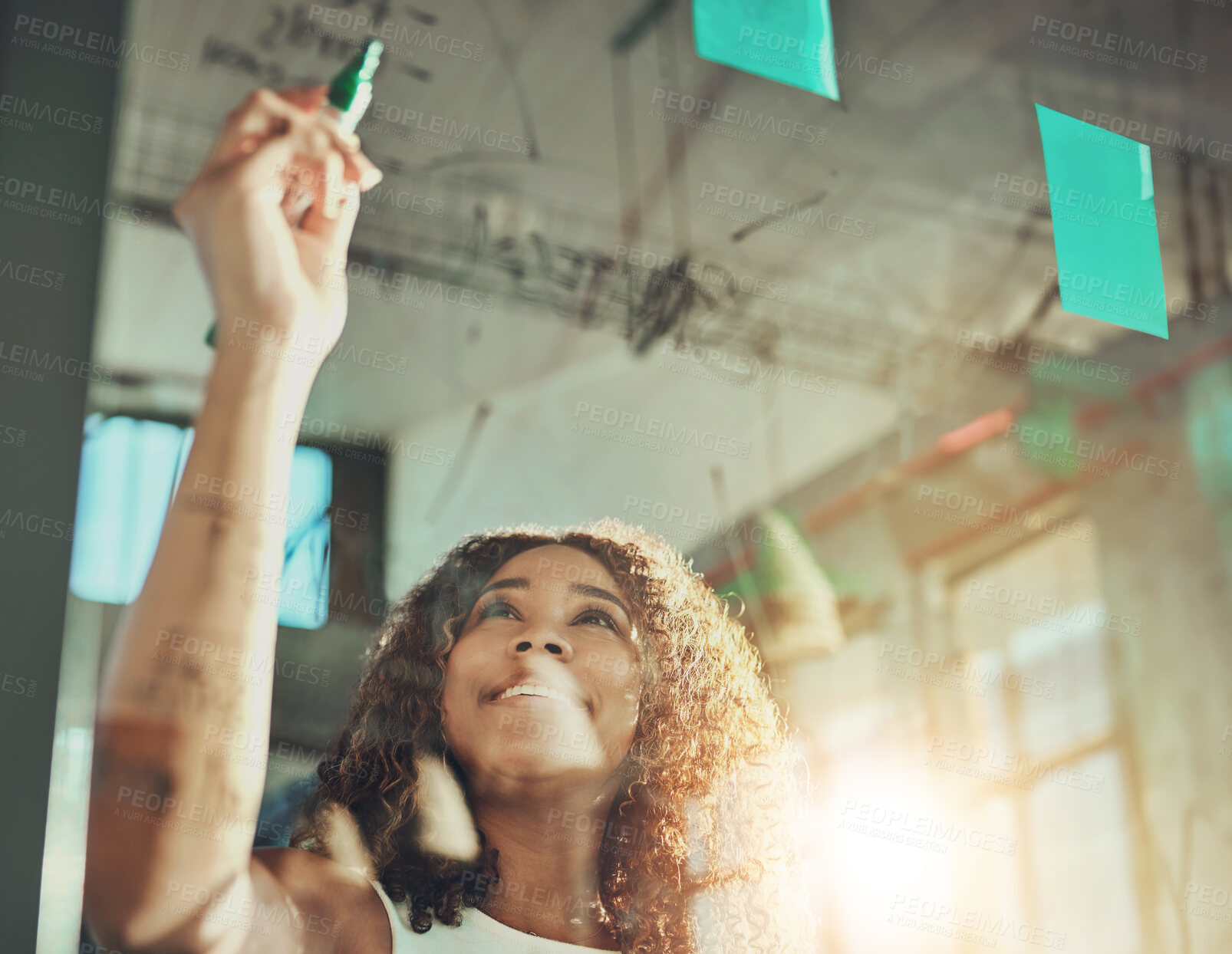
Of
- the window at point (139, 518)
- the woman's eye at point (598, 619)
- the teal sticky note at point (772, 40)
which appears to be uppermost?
the teal sticky note at point (772, 40)

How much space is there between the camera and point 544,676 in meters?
1.63

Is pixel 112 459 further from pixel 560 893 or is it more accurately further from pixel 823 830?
pixel 823 830

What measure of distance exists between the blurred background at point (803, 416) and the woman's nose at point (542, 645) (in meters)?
0.19

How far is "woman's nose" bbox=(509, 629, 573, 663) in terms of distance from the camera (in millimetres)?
1646

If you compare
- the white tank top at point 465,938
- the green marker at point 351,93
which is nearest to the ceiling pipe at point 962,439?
the white tank top at point 465,938

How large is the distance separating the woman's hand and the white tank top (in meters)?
0.84

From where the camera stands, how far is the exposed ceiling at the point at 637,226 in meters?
1.77

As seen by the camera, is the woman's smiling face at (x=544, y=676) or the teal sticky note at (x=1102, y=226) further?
the teal sticky note at (x=1102, y=226)

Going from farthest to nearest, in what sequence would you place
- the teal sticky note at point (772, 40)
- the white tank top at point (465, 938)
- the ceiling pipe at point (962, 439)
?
the teal sticky note at point (772, 40) → the ceiling pipe at point (962, 439) → the white tank top at point (465, 938)

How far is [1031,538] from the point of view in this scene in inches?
84.3

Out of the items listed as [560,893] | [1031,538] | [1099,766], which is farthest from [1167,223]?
[560,893]

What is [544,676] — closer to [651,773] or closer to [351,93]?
[651,773]

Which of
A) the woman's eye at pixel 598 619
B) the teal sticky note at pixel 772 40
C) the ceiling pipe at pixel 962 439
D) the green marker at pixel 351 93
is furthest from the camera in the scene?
the teal sticky note at pixel 772 40

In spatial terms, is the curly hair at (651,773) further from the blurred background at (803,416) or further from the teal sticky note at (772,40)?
the teal sticky note at (772,40)
